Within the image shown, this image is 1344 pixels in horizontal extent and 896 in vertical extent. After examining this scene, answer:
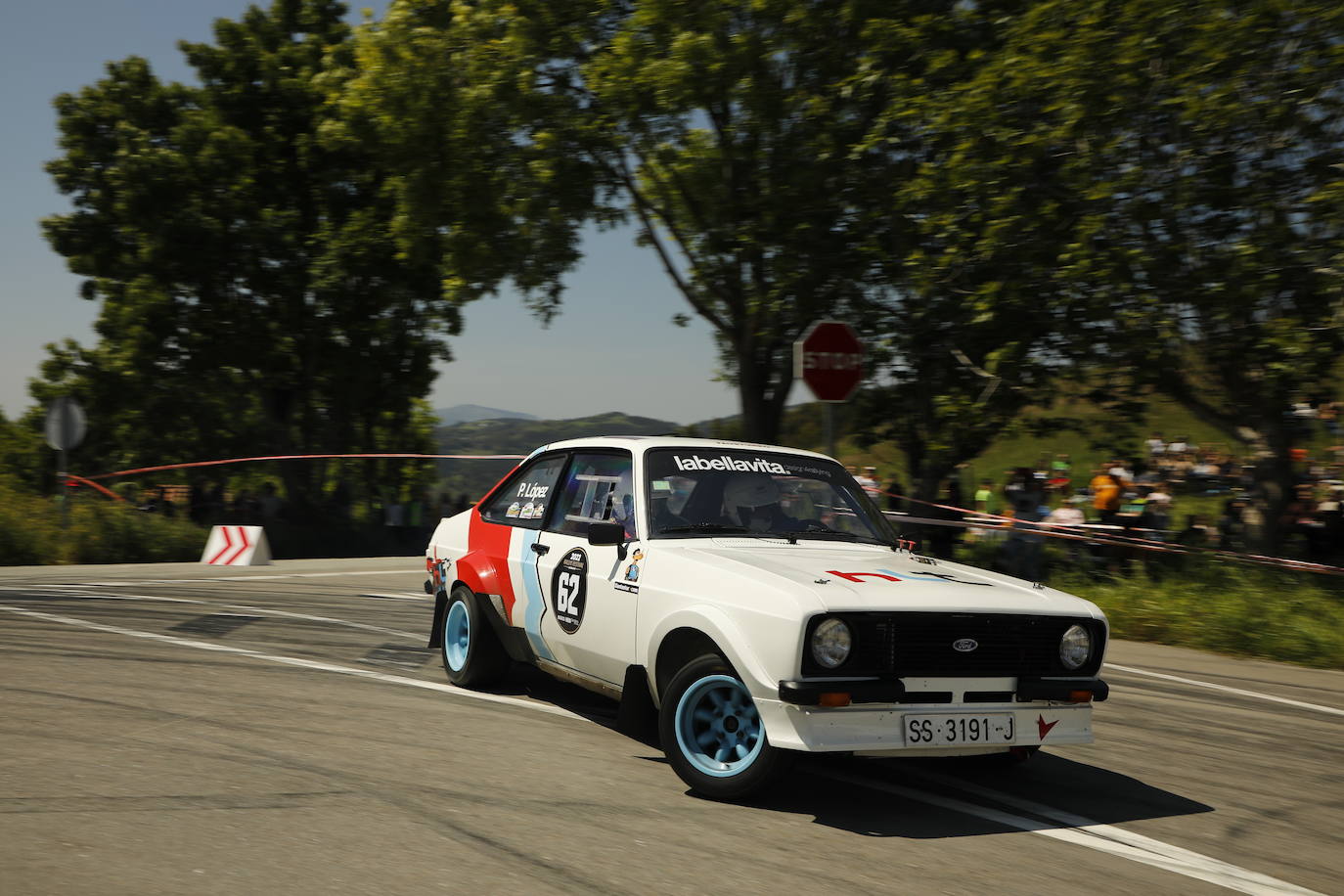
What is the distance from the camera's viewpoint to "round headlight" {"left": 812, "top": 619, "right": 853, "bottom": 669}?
478 centimetres

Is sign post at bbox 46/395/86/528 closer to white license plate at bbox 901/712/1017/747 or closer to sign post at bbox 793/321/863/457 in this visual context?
sign post at bbox 793/321/863/457

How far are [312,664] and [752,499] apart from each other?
11.6 feet

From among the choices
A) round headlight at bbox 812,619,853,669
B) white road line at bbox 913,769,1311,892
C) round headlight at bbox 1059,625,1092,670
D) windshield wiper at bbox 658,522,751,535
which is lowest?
white road line at bbox 913,769,1311,892

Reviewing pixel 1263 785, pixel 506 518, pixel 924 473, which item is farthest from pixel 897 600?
pixel 924 473

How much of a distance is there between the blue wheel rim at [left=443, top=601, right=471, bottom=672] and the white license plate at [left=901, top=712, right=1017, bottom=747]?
11.1 ft

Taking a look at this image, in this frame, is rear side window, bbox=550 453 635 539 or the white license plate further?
rear side window, bbox=550 453 635 539

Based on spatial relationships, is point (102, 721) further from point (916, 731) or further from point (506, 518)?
point (916, 731)

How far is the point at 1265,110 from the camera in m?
12.3

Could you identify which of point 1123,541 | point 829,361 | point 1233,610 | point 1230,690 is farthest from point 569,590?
point 1123,541

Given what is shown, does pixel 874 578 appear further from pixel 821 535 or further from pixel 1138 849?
pixel 1138 849

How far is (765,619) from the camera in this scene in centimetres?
490

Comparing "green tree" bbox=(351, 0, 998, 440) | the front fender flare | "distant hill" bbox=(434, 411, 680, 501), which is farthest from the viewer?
"distant hill" bbox=(434, 411, 680, 501)

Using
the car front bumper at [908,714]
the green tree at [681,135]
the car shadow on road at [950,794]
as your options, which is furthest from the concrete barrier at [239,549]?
the car front bumper at [908,714]

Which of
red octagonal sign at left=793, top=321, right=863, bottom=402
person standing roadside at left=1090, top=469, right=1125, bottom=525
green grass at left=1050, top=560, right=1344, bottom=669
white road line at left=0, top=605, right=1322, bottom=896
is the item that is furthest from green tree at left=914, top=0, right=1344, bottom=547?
white road line at left=0, top=605, right=1322, bottom=896
